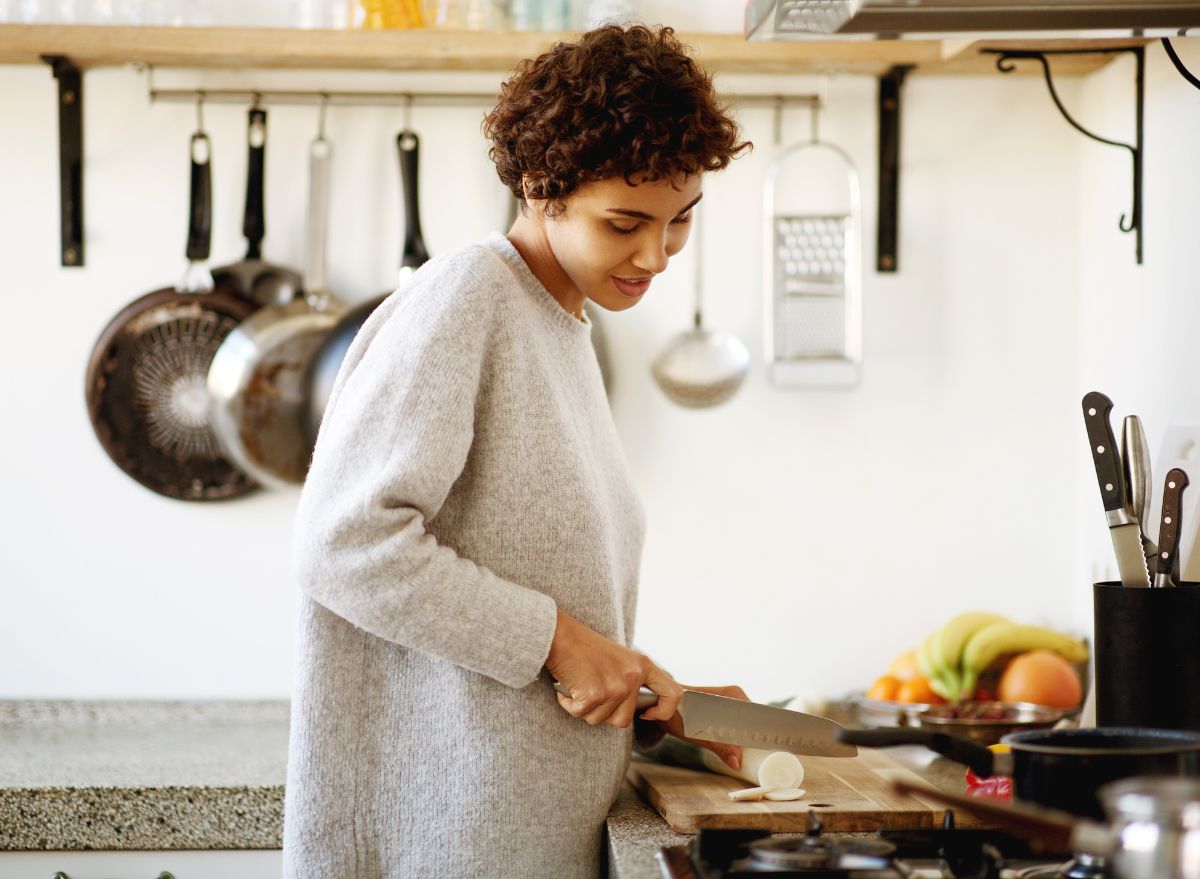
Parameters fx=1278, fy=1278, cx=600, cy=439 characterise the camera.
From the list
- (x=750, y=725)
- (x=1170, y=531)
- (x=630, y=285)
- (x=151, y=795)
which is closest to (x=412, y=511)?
(x=630, y=285)


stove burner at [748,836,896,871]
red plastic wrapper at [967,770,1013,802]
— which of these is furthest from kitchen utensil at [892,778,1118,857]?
red plastic wrapper at [967,770,1013,802]

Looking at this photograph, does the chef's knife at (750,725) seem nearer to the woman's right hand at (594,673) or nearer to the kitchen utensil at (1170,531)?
the woman's right hand at (594,673)

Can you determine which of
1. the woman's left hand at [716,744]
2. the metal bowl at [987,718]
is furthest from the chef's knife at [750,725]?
the metal bowl at [987,718]

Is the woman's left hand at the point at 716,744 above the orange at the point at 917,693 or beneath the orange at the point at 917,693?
above

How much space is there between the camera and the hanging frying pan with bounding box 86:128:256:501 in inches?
73.2

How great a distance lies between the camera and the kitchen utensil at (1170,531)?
1.05 metres

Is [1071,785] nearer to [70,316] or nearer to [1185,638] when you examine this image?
[1185,638]

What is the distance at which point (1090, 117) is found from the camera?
1826 mm

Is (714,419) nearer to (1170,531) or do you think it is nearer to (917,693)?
(917,693)

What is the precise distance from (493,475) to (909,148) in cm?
119

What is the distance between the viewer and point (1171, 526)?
106 centimetres

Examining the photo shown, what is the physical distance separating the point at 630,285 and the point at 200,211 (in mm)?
1035

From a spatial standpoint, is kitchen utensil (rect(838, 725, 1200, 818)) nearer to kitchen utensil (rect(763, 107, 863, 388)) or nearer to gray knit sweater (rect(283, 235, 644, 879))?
gray knit sweater (rect(283, 235, 644, 879))

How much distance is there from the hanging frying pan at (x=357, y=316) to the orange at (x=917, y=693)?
86 centimetres
